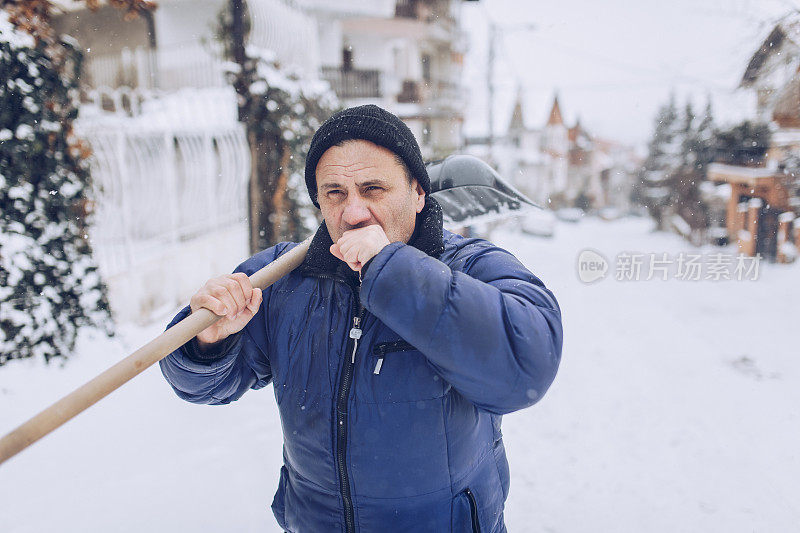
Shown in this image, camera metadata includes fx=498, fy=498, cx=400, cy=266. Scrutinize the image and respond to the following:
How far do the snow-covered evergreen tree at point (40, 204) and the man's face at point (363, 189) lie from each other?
3.12 m

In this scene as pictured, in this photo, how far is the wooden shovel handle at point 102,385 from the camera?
909mm

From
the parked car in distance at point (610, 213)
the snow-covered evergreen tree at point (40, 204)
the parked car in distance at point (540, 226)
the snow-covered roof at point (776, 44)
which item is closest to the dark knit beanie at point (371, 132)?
the snow-covered evergreen tree at point (40, 204)

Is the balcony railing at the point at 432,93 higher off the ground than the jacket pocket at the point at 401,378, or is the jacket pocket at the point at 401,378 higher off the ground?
the balcony railing at the point at 432,93

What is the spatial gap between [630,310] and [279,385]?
22.5ft

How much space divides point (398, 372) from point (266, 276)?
414mm

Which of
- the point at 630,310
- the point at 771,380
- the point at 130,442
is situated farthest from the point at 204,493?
the point at 630,310

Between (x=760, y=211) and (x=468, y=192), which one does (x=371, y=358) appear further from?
(x=760, y=211)

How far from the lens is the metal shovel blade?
1.89 meters

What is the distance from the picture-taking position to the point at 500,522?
4.47ft

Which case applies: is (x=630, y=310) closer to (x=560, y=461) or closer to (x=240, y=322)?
(x=560, y=461)

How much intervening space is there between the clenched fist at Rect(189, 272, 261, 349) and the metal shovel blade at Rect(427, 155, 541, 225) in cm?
92

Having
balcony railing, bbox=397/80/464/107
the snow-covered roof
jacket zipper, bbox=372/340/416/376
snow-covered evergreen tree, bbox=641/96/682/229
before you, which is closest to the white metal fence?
jacket zipper, bbox=372/340/416/376

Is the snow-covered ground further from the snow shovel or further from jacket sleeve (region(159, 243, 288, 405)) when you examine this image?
the snow shovel

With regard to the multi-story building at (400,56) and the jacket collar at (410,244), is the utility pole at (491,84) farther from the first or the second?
the jacket collar at (410,244)
